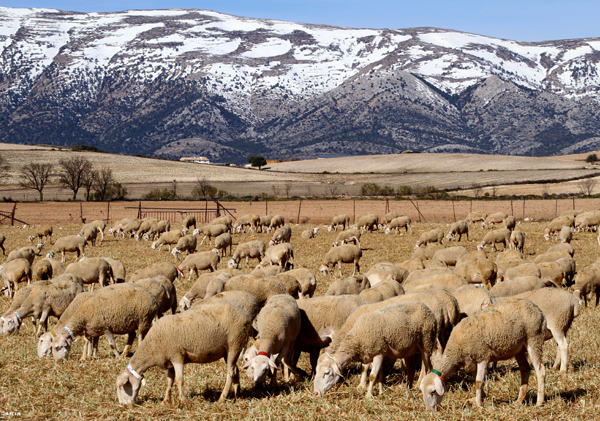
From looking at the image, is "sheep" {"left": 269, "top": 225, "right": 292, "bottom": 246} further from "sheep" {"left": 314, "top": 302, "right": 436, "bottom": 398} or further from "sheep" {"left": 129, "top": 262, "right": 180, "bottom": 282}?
"sheep" {"left": 314, "top": 302, "right": 436, "bottom": 398}

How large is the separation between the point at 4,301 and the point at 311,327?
10.1 metres

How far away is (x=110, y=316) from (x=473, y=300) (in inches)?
247

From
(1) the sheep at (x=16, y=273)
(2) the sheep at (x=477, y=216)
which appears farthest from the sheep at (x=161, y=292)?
(2) the sheep at (x=477, y=216)

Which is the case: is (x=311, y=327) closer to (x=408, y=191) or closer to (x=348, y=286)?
(x=348, y=286)

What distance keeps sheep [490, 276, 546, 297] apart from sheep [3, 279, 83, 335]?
29.1 feet

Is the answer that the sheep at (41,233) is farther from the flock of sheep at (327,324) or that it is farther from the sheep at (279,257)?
the flock of sheep at (327,324)

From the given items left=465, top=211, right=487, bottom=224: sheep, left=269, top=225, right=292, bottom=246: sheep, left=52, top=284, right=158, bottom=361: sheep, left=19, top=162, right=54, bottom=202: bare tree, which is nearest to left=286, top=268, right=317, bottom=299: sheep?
left=52, top=284, right=158, bottom=361: sheep

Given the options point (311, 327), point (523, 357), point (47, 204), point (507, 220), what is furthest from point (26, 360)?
point (47, 204)

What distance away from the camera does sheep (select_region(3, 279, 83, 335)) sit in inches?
461

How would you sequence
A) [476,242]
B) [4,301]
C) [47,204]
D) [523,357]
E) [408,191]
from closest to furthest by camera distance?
1. [523,357]
2. [4,301]
3. [476,242]
4. [47,204]
5. [408,191]

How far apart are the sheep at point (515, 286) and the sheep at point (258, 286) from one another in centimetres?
441

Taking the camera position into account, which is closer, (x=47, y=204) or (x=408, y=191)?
(x=47, y=204)

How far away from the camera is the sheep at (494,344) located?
762 centimetres

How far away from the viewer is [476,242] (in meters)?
28.3
